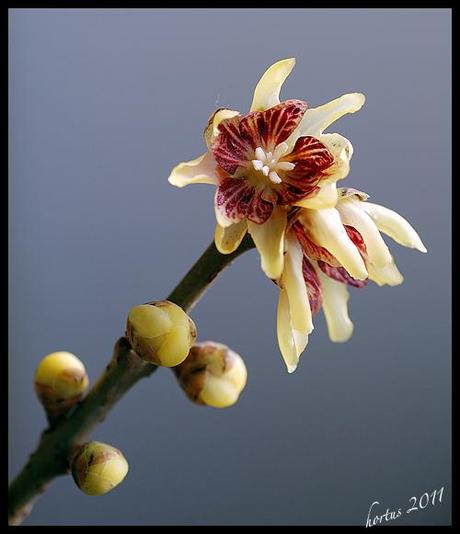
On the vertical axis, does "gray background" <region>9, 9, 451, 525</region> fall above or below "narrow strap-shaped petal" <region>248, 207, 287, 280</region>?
above

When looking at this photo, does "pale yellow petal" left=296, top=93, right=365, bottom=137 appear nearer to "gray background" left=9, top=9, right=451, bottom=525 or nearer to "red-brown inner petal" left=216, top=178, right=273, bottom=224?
"red-brown inner petal" left=216, top=178, right=273, bottom=224

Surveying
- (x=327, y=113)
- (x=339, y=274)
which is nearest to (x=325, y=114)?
(x=327, y=113)

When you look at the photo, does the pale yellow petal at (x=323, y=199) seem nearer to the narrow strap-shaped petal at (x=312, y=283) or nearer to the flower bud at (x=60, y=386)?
the narrow strap-shaped petal at (x=312, y=283)

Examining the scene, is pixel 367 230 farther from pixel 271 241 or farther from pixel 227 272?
pixel 227 272
